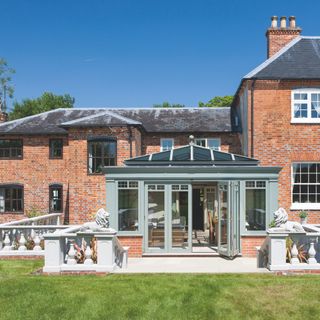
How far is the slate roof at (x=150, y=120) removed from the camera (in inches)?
944

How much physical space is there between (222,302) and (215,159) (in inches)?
297

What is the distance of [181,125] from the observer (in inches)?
972

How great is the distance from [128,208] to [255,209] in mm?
4485

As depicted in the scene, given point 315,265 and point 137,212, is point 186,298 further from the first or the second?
point 137,212

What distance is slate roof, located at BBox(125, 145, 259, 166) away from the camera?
15.2 m

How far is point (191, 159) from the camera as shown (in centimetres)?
1540

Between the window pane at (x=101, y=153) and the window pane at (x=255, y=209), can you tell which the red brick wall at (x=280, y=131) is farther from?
the window pane at (x=101, y=153)

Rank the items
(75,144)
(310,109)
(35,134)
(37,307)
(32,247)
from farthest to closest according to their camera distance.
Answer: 1. (35,134)
2. (75,144)
3. (310,109)
4. (32,247)
5. (37,307)

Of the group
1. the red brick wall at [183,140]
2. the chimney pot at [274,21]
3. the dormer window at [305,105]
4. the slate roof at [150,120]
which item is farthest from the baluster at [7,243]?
the chimney pot at [274,21]

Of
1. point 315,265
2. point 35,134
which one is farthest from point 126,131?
point 315,265

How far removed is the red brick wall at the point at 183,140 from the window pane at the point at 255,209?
9763mm

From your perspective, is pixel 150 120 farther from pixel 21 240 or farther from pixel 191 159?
pixel 21 240

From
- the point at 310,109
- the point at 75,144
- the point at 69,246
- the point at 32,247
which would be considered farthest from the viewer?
the point at 75,144

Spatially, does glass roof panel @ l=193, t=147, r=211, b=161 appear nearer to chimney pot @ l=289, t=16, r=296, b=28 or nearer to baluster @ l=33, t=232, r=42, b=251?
baluster @ l=33, t=232, r=42, b=251
